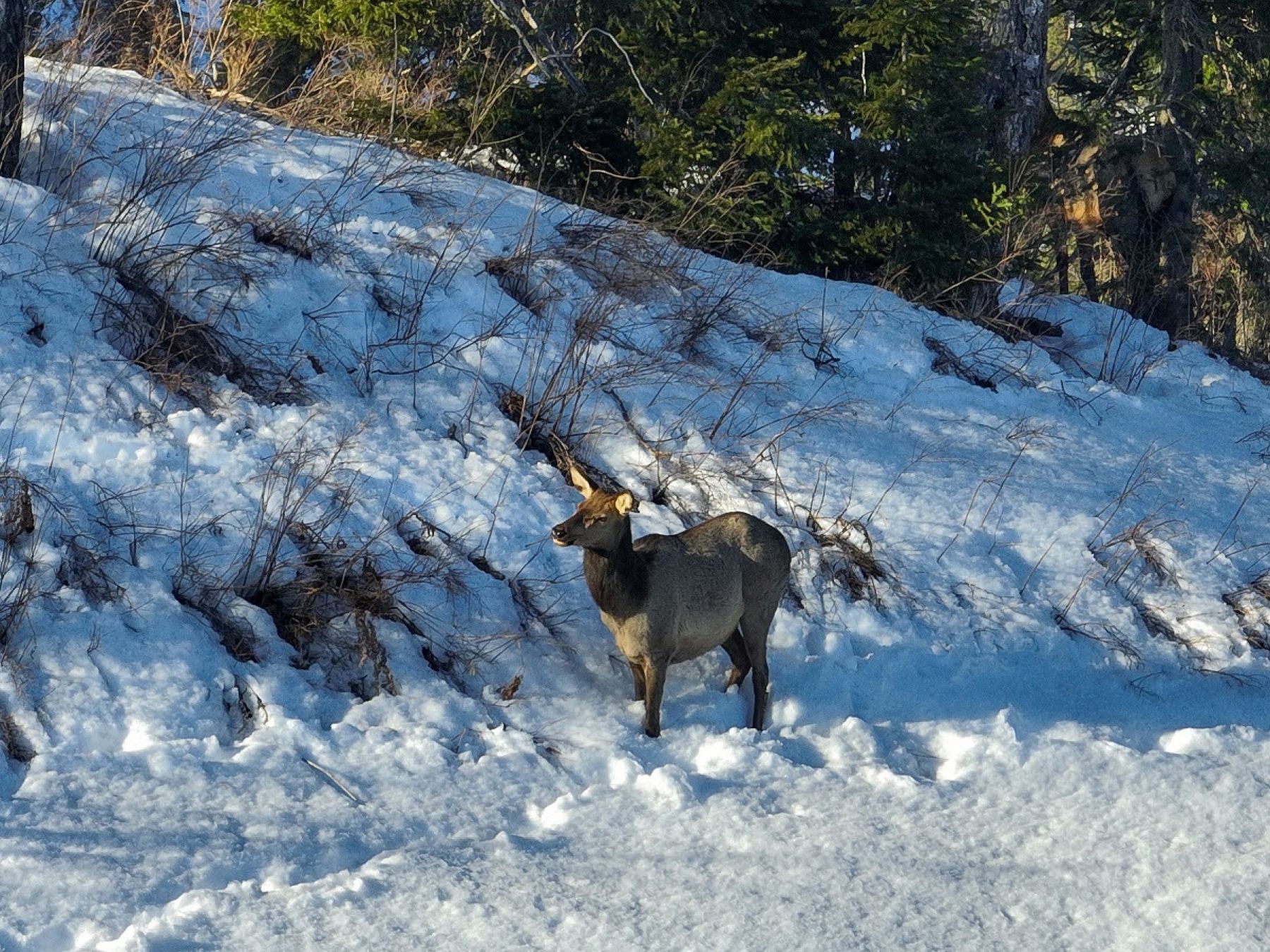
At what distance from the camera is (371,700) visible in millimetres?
5922

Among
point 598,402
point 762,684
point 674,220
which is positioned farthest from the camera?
point 674,220

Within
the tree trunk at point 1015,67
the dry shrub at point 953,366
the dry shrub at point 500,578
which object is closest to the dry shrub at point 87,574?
the dry shrub at point 500,578

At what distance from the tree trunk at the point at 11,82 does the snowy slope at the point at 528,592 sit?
28 cm

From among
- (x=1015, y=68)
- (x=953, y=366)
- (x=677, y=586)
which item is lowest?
(x=953, y=366)

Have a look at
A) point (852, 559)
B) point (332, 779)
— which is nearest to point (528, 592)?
point (332, 779)

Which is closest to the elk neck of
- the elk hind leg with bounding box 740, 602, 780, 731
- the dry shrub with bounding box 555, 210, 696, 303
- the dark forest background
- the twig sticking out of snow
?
the elk hind leg with bounding box 740, 602, 780, 731

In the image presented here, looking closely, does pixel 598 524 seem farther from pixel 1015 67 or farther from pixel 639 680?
pixel 1015 67

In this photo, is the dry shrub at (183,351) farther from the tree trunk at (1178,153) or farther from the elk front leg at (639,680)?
the tree trunk at (1178,153)

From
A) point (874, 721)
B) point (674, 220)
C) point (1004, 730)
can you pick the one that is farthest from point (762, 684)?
point (674, 220)

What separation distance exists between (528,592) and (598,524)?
105cm

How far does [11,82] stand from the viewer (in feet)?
27.2

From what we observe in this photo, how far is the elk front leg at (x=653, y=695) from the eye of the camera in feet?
20.0

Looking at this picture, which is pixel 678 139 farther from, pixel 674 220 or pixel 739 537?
pixel 739 537

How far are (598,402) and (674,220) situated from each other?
2.79 meters
